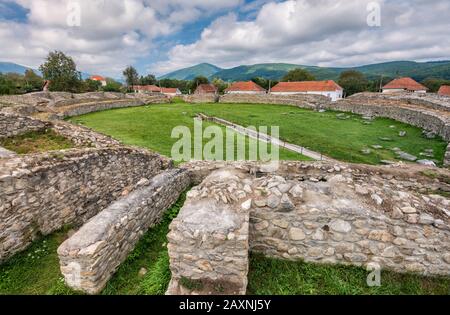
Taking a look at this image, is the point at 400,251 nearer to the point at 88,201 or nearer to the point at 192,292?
the point at 192,292

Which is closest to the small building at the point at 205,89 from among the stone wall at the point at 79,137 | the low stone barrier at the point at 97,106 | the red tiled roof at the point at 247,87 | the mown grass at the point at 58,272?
the red tiled roof at the point at 247,87

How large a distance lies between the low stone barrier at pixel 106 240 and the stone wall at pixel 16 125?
7.99 metres

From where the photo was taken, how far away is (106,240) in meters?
4.30

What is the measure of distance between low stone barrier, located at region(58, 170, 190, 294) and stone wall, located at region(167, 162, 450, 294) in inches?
52.1

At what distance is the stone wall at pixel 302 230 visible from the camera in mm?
3891

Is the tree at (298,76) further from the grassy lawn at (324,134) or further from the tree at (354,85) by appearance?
the grassy lawn at (324,134)

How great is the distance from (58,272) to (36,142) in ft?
24.8

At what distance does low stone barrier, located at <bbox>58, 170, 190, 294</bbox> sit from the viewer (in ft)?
13.1

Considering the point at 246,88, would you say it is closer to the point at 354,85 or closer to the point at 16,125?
the point at 354,85

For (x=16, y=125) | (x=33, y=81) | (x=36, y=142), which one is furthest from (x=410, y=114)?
(x=33, y=81)

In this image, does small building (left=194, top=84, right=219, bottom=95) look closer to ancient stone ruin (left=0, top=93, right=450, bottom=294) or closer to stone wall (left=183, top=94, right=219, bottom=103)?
stone wall (left=183, top=94, right=219, bottom=103)

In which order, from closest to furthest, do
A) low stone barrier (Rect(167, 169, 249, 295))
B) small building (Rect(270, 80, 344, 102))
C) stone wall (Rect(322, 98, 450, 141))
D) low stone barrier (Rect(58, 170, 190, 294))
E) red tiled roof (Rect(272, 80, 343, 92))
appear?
low stone barrier (Rect(167, 169, 249, 295)) < low stone barrier (Rect(58, 170, 190, 294)) < stone wall (Rect(322, 98, 450, 141)) < small building (Rect(270, 80, 344, 102)) < red tiled roof (Rect(272, 80, 343, 92))

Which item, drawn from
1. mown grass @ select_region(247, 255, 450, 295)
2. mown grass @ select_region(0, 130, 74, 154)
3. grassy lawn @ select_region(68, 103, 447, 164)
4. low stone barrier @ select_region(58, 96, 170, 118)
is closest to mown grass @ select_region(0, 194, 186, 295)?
mown grass @ select_region(247, 255, 450, 295)

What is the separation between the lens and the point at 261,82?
262ft
